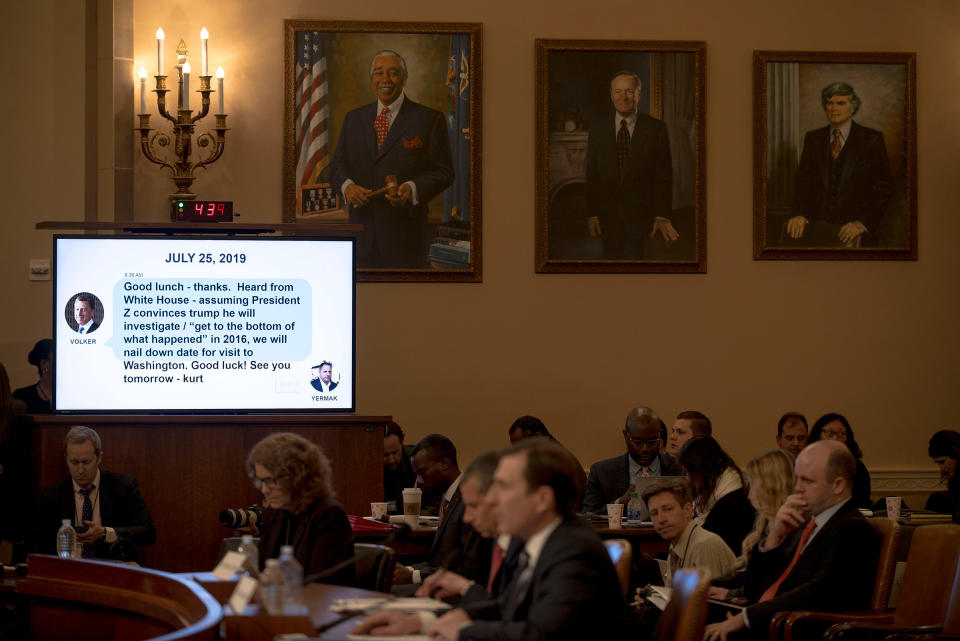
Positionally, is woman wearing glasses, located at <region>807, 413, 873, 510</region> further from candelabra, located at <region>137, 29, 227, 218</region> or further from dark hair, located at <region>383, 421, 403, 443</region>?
candelabra, located at <region>137, 29, 227, 218</region>

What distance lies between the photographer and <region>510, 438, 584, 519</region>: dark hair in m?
3.22

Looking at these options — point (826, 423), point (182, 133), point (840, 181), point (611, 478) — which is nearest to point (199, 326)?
point (182, 133)

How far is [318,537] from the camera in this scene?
177 inches

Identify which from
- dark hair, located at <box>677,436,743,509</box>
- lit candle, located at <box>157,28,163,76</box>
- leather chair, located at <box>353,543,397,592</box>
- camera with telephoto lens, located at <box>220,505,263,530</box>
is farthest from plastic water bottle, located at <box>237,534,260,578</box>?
lit candle, located at <box>157,28,163,76</box>


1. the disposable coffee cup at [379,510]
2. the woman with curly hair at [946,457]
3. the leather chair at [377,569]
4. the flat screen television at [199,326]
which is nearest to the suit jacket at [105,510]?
the flat screen television at [199,326]

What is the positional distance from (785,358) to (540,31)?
2921 millimetres

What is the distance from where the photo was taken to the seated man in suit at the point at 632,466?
754cm

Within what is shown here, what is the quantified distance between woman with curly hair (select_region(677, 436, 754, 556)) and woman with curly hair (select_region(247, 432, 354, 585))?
78.3 inches

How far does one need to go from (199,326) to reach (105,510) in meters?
1.06

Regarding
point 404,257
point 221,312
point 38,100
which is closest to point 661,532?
point 221,312

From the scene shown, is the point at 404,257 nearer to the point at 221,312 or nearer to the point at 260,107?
the point at 260,107

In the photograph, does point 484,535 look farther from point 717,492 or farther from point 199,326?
point 199,326

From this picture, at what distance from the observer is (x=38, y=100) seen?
830 centimetres

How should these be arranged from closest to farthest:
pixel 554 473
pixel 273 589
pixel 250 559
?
pixel 554 473
pixel 273 589
pixel 250 559
